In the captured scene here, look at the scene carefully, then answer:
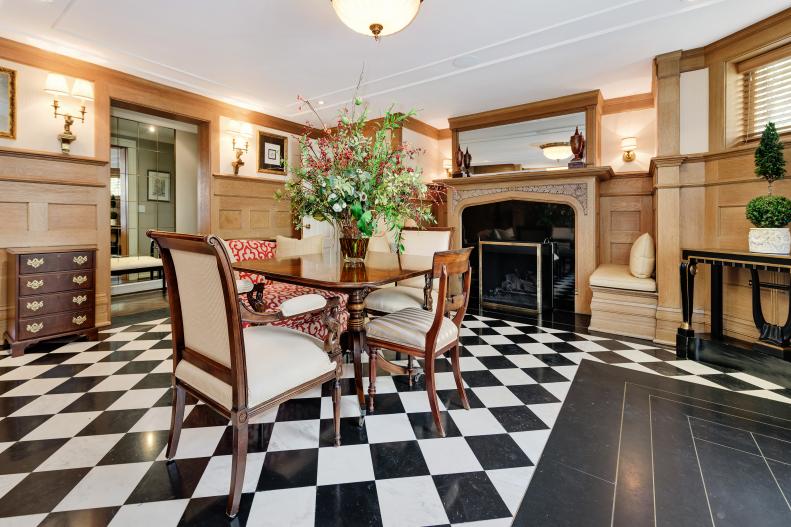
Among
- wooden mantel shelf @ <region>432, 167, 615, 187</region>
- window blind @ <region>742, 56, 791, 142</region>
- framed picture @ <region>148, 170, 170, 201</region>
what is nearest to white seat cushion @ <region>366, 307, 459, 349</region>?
wooden mantel shelf @ <region>432, 167, 615, 187</region>

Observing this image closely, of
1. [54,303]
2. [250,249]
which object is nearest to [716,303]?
[250,249]

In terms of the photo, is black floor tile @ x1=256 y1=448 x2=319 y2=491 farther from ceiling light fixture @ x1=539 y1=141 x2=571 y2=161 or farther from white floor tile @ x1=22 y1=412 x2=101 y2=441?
ceiling light fixture @ x1=539 y1=141 x2=571 y2=161

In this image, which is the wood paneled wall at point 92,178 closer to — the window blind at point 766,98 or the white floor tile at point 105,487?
the white floor tile at point 105,487

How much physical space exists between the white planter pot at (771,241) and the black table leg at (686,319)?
417 millimetres

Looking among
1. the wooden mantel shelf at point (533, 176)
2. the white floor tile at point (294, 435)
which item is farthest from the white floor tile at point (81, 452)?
the wooden mantel shelf at point (533, 176)

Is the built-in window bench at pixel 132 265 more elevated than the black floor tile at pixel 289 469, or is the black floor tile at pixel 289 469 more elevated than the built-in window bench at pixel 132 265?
the built-in window bench at pixel 132 265

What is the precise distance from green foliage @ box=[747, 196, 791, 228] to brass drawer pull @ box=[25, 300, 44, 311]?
218 inches

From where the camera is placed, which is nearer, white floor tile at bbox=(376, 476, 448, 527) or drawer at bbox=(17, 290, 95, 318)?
white floor tile at bbox=(376, 476, 448, 527)

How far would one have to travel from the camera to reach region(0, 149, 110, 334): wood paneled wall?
123 inches

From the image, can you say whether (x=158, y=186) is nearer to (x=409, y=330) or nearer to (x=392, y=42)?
(x=392, y=42)

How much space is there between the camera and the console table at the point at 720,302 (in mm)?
2491

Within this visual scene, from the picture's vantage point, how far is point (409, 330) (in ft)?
6.15

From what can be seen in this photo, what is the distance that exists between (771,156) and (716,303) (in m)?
1.18

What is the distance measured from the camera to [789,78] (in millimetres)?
2738
